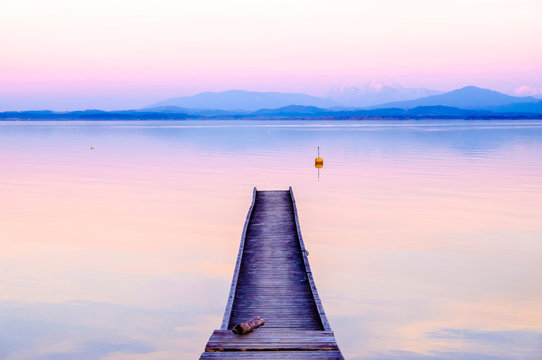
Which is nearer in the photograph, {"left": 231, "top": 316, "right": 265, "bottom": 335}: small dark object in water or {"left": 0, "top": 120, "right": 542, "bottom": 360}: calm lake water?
{"left": 231, "top": 316, "right": 265, "bottom": 335}: small dark object in water

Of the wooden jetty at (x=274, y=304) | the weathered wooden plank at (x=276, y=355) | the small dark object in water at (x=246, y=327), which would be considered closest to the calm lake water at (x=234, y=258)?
the wooden jetty at (x=274, y=304)

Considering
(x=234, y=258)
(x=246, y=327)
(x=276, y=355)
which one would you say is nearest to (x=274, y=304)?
(x=246, y=327)

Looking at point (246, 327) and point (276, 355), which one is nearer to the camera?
point (276, 355)

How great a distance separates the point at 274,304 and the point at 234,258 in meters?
7.67

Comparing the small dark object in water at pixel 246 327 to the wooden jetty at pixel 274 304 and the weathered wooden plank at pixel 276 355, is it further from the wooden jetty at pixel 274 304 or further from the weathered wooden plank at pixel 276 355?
the weathered wooden plank at pixel 276 355

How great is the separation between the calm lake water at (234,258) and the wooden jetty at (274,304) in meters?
1.36

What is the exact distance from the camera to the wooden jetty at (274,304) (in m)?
10.8

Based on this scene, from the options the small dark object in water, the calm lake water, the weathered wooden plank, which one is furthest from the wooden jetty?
the calm lake water

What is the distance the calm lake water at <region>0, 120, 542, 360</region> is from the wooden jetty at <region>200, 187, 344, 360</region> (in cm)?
136

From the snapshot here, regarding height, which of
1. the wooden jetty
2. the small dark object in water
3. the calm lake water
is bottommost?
the calm lake water

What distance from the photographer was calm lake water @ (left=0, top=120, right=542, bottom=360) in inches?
557

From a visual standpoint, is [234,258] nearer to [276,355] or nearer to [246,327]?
[246,327]

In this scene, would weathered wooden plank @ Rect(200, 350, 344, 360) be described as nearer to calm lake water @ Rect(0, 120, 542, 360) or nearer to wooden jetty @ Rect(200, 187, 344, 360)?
wooden jetty @ Rect(200, 187, 344, 360)

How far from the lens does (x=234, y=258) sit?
21.2 m
